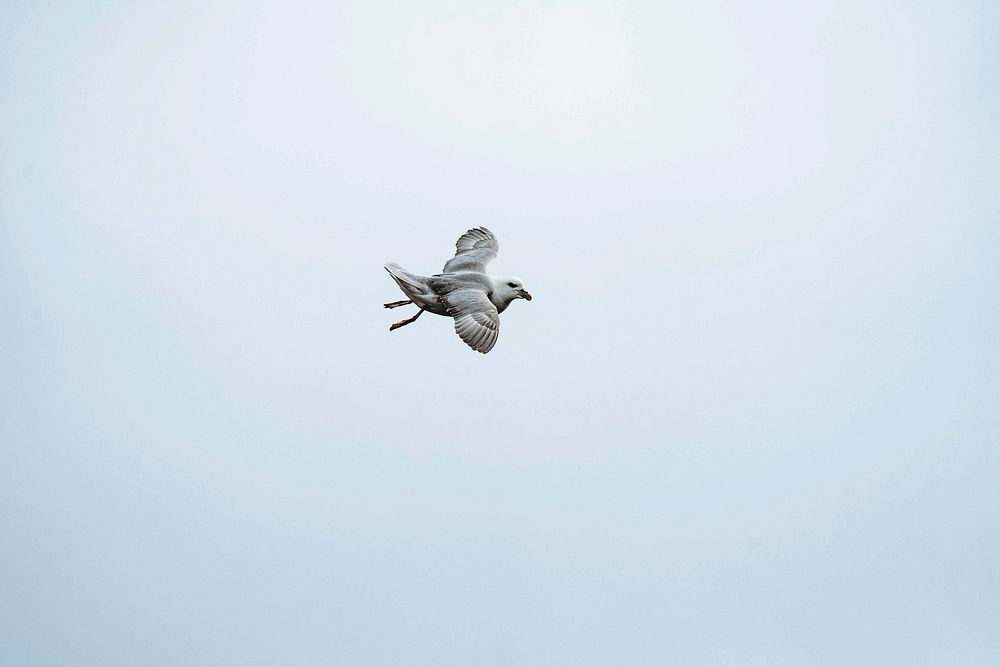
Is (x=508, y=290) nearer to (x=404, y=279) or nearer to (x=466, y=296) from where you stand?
(x=466, y=296)

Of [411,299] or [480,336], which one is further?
[411,299]

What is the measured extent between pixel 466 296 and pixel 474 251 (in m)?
3.98

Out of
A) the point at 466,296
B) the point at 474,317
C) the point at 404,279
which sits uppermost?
the point at 466,296

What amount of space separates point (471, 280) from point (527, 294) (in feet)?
4.36

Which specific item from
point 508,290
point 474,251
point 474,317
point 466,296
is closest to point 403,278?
point 466,296

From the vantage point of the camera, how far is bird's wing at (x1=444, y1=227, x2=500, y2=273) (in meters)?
29.8

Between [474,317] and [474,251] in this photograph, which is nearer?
[474,317]

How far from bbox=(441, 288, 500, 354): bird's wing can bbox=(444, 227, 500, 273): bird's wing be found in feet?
7.27

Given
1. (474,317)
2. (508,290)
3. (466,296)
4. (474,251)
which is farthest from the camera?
(474,251)

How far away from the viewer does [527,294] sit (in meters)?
28.4

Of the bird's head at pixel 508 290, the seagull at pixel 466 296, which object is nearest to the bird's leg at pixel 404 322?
the seagull at pixel 466 296

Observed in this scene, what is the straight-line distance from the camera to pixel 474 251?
30.9 m

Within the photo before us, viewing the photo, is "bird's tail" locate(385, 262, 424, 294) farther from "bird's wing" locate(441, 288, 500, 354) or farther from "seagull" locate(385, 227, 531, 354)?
"bird's wing" locate(441, 288, 500, 354)

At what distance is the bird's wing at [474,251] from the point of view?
29812mm
